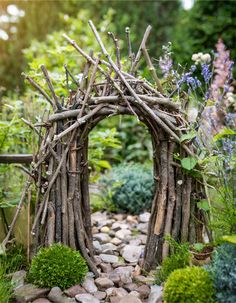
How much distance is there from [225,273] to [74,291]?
89 centimetres

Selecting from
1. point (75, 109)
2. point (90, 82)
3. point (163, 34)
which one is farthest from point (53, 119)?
point (163, 34)

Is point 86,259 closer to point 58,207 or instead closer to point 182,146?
point 58,207

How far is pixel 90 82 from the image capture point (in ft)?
8.72

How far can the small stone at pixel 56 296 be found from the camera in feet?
8.25

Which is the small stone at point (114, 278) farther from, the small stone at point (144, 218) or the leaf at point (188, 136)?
the small stone at point (144, 218)

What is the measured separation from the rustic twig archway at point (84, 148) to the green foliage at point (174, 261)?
14 centimetres

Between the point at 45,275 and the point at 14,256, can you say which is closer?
the point at 45,275

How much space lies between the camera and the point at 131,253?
10.7ft

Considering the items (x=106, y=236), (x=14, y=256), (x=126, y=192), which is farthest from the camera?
(x=126, y=192)

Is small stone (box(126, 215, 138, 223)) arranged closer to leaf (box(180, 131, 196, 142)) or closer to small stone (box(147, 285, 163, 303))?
small stone (box(147, 285, 163, 303))

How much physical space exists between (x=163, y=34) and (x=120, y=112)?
8.06 meters

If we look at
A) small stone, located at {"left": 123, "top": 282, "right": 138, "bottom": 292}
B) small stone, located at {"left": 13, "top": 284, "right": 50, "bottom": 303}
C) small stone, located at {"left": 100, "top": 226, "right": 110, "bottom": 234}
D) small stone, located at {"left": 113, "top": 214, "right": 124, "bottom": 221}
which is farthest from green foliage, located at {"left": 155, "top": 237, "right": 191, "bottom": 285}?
small stone, located at {"left": 113, "top": 214, "right": 124, "bottom": 221}

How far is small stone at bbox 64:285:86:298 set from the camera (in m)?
2.55

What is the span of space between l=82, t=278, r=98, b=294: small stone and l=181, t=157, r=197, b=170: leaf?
909 millimetres
